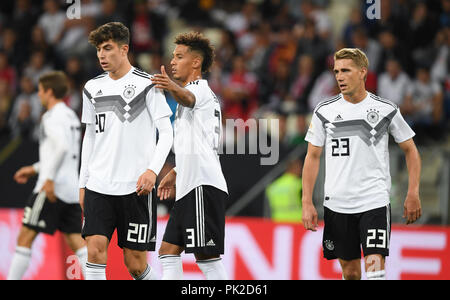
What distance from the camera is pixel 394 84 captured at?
12.1 m

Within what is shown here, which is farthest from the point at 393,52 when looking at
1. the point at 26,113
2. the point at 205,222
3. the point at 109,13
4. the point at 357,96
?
the point at 205,222

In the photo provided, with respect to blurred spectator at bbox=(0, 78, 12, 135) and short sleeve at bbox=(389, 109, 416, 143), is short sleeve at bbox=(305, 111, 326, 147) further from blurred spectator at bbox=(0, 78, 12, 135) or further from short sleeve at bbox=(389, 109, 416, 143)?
blurred spectator at bbox=(0, 78, 12, 135)

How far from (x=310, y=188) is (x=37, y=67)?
9.22m

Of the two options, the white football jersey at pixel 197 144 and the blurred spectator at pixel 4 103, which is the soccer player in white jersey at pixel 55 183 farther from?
the blurred spectator at pixel 4 103

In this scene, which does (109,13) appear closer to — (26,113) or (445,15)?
(26,113)

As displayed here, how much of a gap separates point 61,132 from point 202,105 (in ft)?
8.30

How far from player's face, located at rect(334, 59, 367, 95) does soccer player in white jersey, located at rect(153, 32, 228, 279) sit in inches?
40.1

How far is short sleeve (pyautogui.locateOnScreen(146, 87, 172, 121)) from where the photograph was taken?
20.5ft

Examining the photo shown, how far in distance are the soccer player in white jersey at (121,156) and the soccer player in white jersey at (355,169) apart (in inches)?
51.1

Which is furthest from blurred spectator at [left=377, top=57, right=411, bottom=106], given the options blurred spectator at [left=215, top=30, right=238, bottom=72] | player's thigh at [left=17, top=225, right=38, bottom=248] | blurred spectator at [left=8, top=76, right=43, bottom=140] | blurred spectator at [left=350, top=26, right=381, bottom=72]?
player's thigh at [left=17, top=225, right=38, bottom=248]

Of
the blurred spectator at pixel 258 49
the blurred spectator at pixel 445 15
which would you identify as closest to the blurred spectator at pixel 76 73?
the blurred spectator at pixel 258 49

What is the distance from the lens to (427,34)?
42.7 ft
